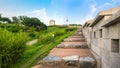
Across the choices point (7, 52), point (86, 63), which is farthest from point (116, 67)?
point (7, 52)

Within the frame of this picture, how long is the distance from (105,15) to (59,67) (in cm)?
258

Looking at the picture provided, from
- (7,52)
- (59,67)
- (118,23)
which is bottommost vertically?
(59,67)

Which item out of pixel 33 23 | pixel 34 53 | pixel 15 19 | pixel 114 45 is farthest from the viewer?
pixel 15 19

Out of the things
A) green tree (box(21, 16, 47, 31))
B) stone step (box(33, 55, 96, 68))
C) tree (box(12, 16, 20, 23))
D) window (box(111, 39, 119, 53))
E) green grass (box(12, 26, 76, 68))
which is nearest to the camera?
window (box(111, 39, 119, 53))

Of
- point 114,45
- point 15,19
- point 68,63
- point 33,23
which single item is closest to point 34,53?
point 68,63

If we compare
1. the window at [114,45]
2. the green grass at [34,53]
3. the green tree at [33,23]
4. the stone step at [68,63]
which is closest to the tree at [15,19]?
the green tree at [33,23]

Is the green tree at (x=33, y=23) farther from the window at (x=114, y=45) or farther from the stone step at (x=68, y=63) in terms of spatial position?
the window at (x=114, y=45)

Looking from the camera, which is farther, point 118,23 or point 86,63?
point 86,63

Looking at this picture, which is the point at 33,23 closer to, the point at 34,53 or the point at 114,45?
the point at 34,53

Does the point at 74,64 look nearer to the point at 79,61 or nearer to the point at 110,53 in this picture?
the point at 79,61

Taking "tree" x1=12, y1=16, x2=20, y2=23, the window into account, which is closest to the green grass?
Answer: the window

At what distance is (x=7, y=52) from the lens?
627 centimetres

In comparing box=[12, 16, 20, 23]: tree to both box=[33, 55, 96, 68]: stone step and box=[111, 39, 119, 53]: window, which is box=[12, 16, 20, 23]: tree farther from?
box=[111, 39, 119, 53]: window

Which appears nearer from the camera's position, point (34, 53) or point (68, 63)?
point (68, 63)
